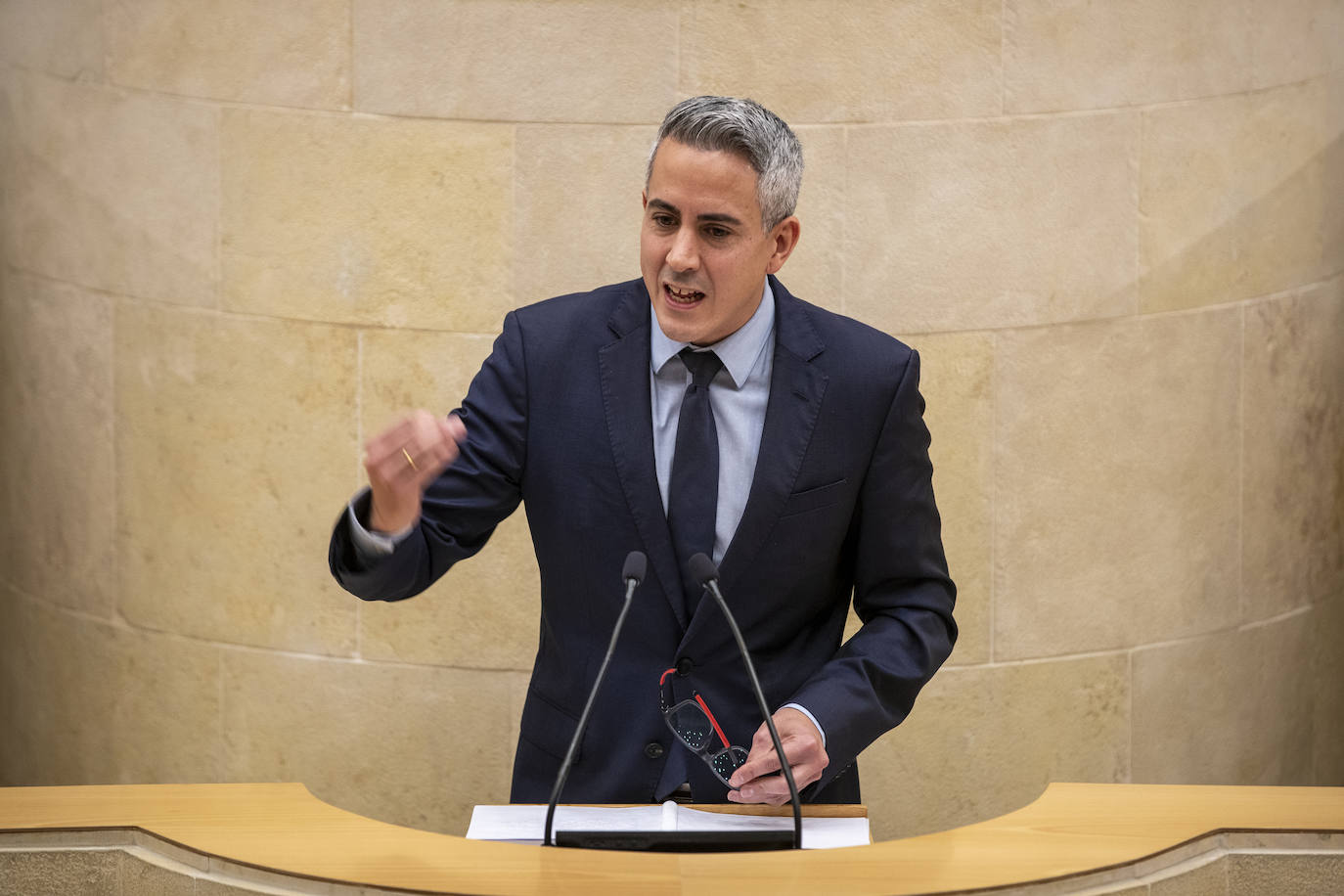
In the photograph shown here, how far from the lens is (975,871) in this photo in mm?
2201

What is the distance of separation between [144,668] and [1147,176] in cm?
291

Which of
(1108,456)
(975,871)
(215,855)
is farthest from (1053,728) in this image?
(215,855)

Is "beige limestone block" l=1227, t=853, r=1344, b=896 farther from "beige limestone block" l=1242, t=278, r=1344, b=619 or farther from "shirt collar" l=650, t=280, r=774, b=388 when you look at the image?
"beige limestone block" l=1242, t=278, r=1344, b=619

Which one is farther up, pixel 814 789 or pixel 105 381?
pixel 105 381

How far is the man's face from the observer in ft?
8.64

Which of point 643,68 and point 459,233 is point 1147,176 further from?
point 459,233

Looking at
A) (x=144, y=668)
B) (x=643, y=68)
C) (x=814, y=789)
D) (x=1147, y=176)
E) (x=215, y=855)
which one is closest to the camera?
(x=215, y=855)

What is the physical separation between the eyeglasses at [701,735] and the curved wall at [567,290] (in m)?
1.69

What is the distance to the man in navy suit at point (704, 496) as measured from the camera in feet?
8.93

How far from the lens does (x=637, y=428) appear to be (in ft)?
9.24

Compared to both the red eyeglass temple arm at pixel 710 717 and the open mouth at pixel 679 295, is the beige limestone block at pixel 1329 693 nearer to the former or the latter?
the red eyeglass temple arm at pixel 710 717

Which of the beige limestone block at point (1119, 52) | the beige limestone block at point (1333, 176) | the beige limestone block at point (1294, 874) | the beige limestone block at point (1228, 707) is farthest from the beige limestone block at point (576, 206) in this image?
the beige limestone block at point (1294, 874)

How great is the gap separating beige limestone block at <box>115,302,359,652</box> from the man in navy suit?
58.2 inches

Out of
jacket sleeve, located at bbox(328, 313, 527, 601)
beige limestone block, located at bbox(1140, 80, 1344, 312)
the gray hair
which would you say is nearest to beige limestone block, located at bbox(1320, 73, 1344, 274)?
beige limestone block, located at bbox(1140, 80, 1344, 312)
